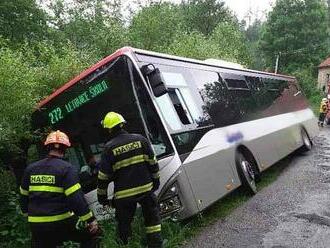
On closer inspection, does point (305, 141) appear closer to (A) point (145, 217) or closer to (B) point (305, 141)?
(B) point (305, 141)

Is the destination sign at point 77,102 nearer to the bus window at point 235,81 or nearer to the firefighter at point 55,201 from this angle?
the firefighter at point 55,201

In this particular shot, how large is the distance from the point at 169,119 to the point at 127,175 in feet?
4.56

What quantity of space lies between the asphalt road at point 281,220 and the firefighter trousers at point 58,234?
5.76 ft

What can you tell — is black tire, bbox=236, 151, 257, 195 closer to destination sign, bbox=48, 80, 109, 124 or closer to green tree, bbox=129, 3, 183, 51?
destination sign, bbox=48, 80, 109, 124

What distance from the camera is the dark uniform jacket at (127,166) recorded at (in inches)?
235

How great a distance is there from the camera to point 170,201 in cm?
682

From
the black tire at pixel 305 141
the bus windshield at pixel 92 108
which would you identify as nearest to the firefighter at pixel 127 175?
the bus windshield at pixel 92 108

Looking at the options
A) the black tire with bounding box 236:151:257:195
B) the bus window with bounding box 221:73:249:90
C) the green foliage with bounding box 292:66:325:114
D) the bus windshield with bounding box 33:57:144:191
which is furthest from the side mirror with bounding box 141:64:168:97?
the green foliage with bounding box 292:66:325:114

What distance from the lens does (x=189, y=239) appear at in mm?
7129

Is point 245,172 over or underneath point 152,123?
underneath

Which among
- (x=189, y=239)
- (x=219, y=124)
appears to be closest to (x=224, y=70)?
(x=219, y=124)

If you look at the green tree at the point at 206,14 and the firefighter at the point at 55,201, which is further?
the green tree at the point at 206,14

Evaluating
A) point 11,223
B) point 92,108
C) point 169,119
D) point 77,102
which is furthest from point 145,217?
point 11,223

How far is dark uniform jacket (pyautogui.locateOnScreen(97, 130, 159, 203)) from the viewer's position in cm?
596
